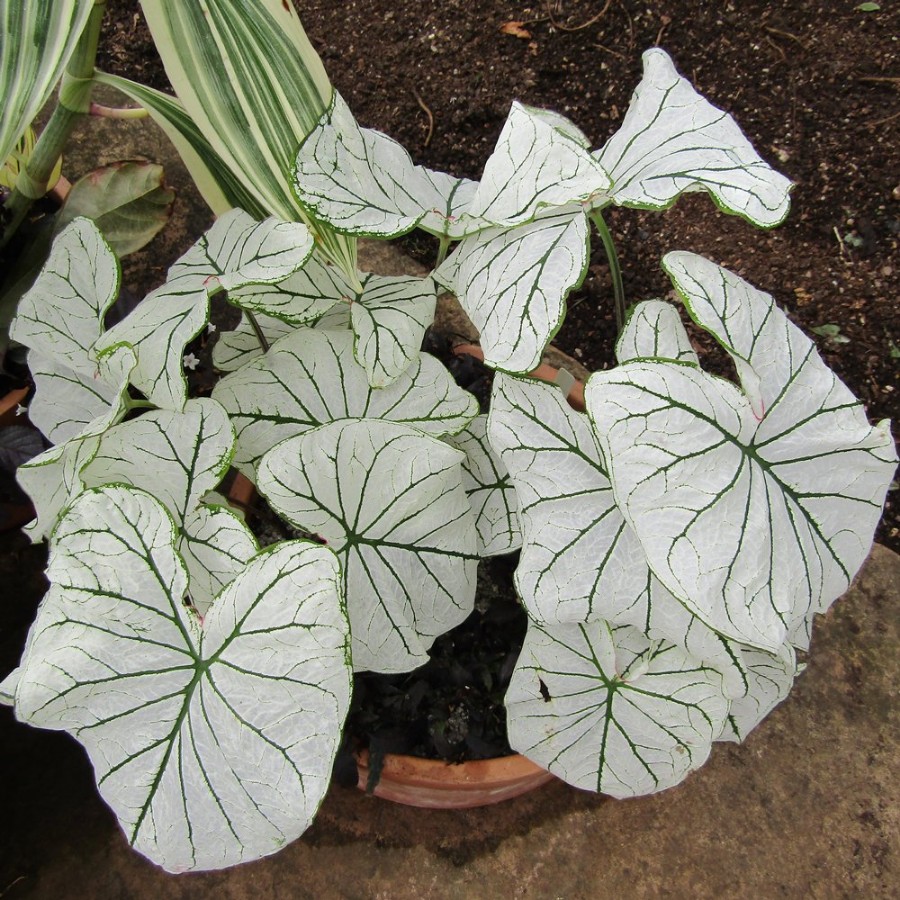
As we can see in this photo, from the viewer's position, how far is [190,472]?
34.2 inches

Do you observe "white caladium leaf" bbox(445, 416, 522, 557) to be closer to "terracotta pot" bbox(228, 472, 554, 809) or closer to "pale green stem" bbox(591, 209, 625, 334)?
"pale green stem" bbox(591, 209, 625, 334)

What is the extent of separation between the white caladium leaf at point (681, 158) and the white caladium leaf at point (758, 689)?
0.53 meters

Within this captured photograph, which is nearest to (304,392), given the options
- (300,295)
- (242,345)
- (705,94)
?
(300,295)

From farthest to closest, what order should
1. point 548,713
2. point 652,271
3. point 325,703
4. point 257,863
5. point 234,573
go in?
point 652,271 → point 257,863 → point 548,713 → point 234,573 → point 325,703

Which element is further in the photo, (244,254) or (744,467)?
(244,254)

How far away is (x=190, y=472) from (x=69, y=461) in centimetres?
14

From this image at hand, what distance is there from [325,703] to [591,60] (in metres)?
1.81

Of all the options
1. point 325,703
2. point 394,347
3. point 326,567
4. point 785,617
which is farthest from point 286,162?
point 785,617

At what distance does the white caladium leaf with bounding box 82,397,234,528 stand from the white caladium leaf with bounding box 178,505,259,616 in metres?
0.03

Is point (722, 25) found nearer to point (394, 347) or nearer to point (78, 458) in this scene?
point (394, 347)

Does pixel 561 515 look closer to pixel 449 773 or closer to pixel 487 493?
pixel 487 493

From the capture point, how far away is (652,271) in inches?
72.4

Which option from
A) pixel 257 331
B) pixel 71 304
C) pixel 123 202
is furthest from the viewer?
pixel 123 202

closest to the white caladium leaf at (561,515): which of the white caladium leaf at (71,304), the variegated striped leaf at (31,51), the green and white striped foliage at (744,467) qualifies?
the green and white striped foliage at (744,467)
